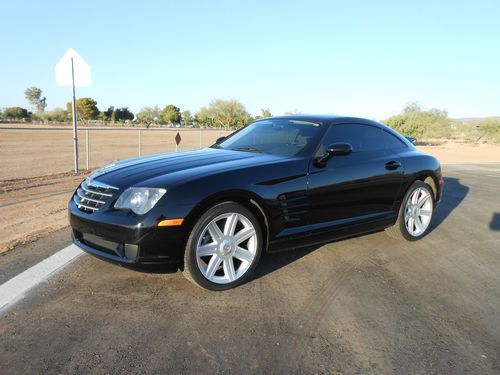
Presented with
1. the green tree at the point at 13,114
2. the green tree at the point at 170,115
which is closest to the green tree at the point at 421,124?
the green tree at the point at 170,115

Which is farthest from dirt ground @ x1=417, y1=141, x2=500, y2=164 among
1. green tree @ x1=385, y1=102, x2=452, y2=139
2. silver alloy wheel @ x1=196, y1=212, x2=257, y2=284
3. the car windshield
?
silver alloy wheel @ x1=196, y1=212, x2=257, y2=284

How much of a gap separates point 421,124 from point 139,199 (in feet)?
132

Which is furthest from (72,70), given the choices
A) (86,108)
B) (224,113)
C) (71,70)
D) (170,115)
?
(86,108)

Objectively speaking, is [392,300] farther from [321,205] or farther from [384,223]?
[384,223]

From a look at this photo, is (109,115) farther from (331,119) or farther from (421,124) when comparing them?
(331,119)

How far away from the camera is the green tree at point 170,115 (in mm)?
112062

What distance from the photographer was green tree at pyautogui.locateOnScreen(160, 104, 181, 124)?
4412 inches

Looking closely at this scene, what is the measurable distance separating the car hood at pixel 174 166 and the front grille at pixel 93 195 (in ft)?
0.19

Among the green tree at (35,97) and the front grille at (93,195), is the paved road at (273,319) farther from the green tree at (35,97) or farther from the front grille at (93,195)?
the green tree at (35,97)

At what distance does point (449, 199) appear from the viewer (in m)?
8.39

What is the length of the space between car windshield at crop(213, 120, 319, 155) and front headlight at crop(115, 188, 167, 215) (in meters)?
1.53

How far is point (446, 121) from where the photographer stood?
42250 millimetres

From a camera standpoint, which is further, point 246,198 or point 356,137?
point 356,137

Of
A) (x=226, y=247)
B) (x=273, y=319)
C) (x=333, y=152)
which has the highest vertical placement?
(x=333, y=152)
